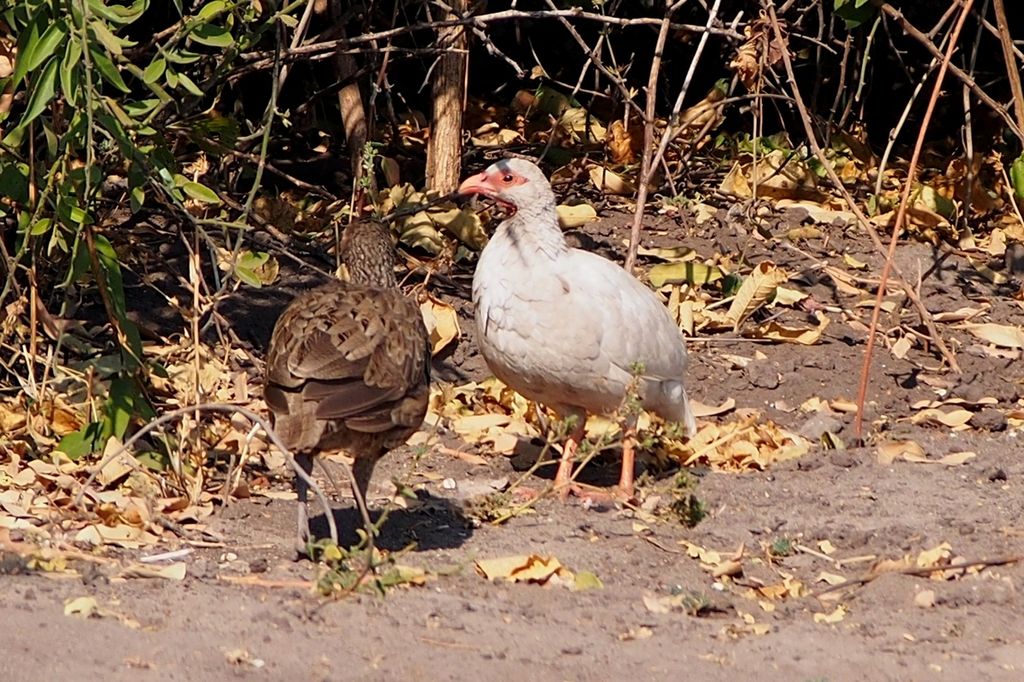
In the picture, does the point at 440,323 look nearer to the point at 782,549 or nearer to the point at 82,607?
the point at 782,549

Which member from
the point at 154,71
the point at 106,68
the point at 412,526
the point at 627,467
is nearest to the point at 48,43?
the point at 106,68

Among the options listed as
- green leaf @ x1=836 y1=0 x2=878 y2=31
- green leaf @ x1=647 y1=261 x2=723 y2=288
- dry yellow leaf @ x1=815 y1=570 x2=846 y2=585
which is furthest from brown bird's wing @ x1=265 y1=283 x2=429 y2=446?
green leaf @ x1=836 y1=0 x2=878 y2=31

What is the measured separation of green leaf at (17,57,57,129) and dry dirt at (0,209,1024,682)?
143cm

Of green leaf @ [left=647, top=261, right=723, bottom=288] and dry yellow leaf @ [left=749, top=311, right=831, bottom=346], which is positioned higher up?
green leaf @ [left=647, top=261, right=723, bottom=288]

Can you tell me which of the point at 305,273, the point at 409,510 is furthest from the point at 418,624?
the point at 305,273

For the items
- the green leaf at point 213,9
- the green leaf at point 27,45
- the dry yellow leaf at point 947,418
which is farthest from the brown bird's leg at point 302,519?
the dry yellow leaf at point 947,418

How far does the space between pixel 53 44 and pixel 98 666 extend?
1.98 metres

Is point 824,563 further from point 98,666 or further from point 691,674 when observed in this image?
point 98,666

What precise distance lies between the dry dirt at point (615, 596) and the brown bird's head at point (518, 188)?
1.15 metres

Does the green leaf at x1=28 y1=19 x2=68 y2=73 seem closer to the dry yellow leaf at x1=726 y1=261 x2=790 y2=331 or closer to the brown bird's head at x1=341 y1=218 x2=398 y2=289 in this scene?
the brown bird's head at x1=341 y1=218 x2=398 y2=289

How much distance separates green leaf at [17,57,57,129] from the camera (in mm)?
5070

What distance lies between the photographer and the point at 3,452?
639 cm

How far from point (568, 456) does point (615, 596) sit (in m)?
1.67

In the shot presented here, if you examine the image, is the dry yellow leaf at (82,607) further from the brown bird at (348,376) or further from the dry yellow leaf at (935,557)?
the dry yellow leaf at (935,557)
